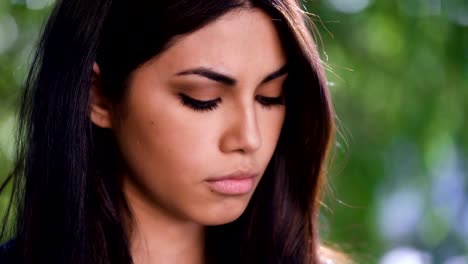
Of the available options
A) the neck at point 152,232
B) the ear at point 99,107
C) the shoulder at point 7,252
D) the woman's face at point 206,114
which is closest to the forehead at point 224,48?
the woman's face at point 206,114

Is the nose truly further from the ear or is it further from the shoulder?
the shoulder

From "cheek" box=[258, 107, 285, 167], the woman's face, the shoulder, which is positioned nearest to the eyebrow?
the woman's face

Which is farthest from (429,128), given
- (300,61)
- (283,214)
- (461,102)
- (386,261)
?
(300,61)

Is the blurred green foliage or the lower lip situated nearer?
the lower lip

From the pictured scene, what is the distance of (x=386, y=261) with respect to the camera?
2.47 metres

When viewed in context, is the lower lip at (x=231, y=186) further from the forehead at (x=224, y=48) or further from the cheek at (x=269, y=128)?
the forehead at (x=224, y=48)

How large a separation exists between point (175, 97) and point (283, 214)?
423 millimetres

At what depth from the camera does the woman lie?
5.13 feet

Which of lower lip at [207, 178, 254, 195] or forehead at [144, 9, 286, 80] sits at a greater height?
forehead at [144, 9, 286, 80]

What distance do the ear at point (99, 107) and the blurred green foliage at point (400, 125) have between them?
2.58 feet

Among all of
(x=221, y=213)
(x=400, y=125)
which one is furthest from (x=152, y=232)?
(x=400, y=125)

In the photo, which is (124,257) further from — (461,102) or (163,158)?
(461,102)

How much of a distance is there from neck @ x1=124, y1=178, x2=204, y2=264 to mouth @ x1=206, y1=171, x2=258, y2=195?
0.52ft

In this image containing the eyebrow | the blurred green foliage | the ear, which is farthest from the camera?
the blurred green foliage
